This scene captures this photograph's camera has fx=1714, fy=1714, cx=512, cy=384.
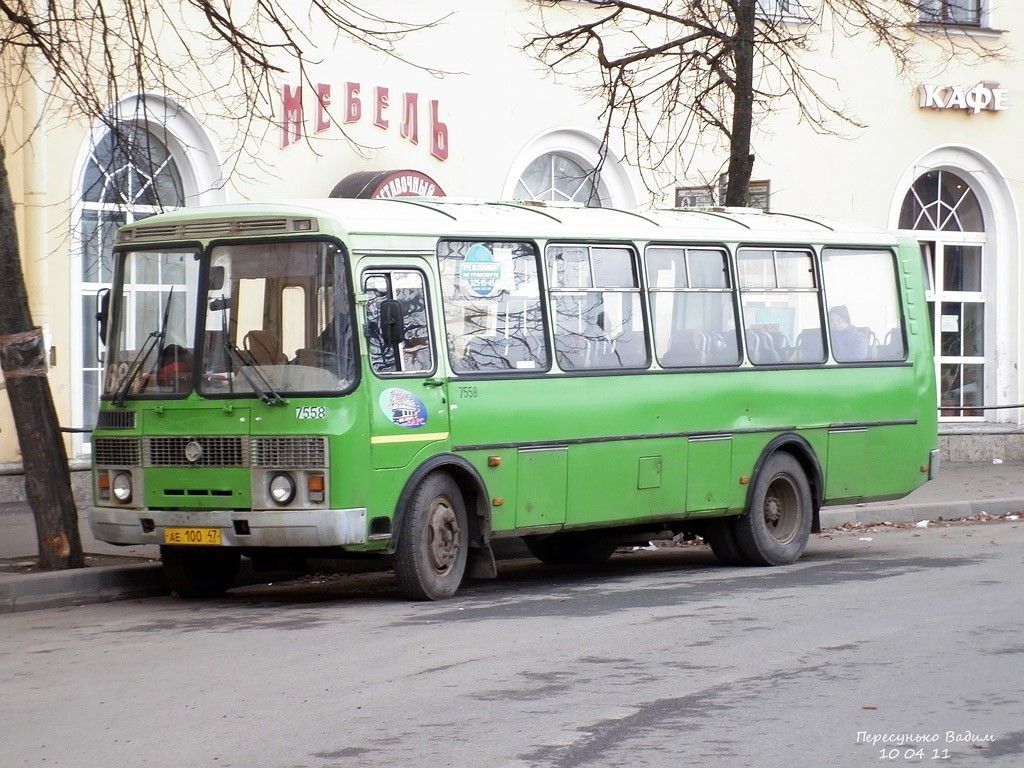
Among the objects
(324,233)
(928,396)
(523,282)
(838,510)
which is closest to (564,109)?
(838,510)

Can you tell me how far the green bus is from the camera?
1073 centimetres

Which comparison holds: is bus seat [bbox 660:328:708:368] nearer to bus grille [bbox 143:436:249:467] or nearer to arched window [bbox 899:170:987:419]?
bus grille [bbox 143:436:249:467]

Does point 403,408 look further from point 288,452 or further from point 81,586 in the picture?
point 81,586

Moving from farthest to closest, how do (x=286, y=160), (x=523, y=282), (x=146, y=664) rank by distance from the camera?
(x=286, y=160)
(x=523, y=282)
(x=146, y=664)

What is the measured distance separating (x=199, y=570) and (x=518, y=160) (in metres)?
10.2

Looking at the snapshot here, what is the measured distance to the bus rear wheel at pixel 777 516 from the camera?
44.4 feet

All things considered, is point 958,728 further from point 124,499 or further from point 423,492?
point 124,499

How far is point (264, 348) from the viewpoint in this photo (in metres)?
10.9

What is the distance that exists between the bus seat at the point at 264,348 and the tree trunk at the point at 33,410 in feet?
6.73

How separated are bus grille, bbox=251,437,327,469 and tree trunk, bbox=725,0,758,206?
736 cm

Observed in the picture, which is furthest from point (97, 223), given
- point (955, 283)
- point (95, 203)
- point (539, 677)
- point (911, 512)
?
point (955, 283)

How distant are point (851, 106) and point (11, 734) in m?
19.2

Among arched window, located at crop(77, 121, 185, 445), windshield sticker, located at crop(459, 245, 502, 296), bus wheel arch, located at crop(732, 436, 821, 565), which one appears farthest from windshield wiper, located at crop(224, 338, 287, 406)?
arched window, located at crop(77, 121, 185, 445)

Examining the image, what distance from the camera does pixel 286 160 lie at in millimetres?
18672
